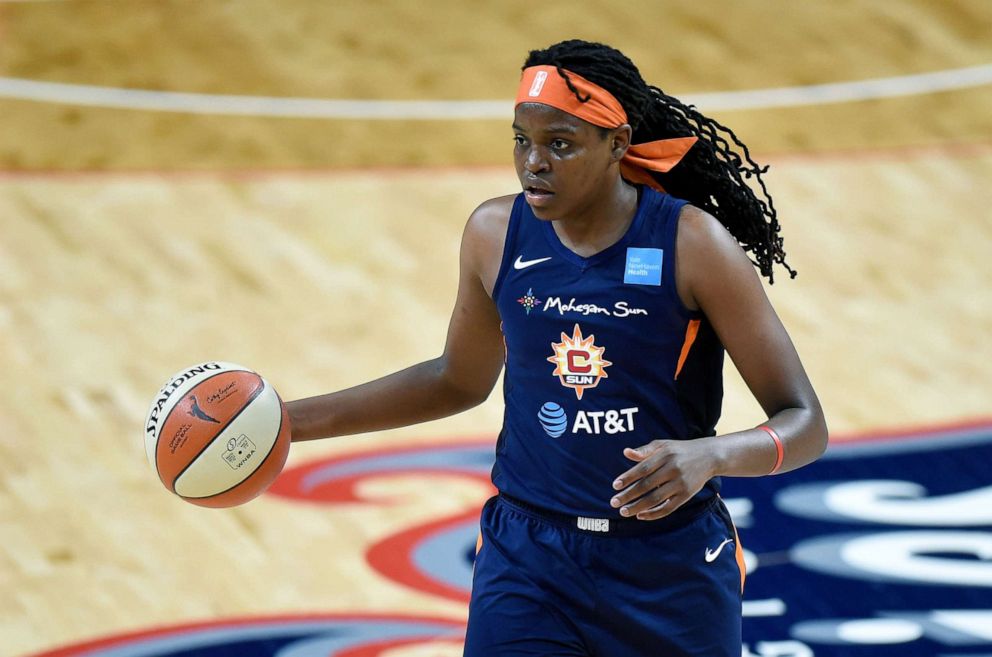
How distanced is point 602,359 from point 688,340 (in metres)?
0.20

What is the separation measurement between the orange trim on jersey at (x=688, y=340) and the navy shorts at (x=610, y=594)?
34 centimetres

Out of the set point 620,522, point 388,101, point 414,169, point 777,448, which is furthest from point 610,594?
point 388,101

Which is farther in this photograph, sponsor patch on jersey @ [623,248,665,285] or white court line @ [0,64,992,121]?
white court line @ [0,64,992,121]

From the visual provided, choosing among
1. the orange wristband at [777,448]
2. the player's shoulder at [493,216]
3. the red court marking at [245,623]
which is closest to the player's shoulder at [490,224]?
the player's shoulder at [493,216]

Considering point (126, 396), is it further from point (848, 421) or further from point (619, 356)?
point (619, 356)

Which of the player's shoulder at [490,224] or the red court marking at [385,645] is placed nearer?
the player's shoulder at [490,224]

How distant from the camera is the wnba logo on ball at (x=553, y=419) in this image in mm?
3494

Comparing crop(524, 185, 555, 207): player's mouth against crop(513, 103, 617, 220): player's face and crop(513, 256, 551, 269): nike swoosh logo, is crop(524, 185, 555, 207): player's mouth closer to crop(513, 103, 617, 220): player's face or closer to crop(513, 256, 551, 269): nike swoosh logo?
crop(513, 103, 617, 220): player's face

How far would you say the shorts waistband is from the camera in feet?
11.5

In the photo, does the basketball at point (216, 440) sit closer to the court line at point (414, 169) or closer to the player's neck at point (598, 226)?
the player's neck at point (598, 226)

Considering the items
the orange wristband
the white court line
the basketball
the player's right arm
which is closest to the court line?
the white court line

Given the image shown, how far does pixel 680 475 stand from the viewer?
120 inches

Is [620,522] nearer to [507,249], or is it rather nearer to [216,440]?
[507,249]

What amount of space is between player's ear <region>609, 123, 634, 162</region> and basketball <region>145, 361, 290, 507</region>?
106 centimetres
